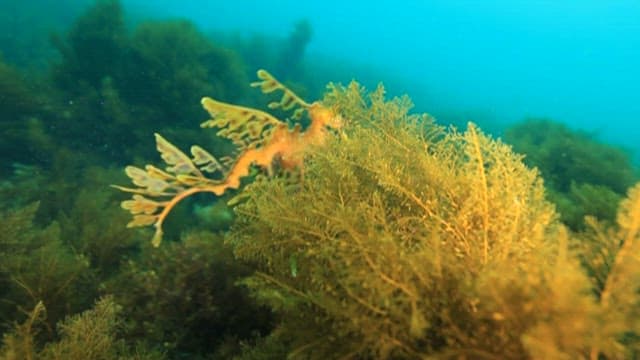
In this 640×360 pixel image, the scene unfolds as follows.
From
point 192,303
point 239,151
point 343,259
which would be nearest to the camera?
point 343,259

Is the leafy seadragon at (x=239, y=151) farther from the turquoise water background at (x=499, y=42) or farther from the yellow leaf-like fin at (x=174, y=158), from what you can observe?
the turquoise water background at (x=499, y=42)

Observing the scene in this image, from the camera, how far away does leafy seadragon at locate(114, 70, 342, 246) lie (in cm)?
225

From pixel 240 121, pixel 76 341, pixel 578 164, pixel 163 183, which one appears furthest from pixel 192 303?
pixel 578 164

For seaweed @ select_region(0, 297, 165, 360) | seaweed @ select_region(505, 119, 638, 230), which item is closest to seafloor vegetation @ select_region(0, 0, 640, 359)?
seaweed @ select_region(0, 297, 165, 360)

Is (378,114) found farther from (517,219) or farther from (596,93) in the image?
(596,93)

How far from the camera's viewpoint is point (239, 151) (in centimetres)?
257

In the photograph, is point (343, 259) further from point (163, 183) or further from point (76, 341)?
point (76, 341)

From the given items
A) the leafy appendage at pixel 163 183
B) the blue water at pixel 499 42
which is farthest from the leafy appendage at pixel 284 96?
the blue water at pixel 499 42

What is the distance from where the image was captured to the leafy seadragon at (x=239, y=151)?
225 centimetres

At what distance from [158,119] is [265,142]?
7.09 metres

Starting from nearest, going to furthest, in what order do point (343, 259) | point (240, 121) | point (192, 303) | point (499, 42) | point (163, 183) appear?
point (343, 259) → point (163, 183) → point (240, 121) → point (192, 303) → point (499, 42)

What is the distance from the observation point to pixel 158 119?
8.88 metres

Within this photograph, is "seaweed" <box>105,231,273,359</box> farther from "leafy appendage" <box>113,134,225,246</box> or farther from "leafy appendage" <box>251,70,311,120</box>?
"leafy appendage" <box>251,70,311,120</box>

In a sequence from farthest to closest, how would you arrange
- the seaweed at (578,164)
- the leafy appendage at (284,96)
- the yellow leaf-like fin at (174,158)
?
the seaweed at (578,164), the leafy appendage at (284,96), the yellow leaf-like fin at (174,158)
